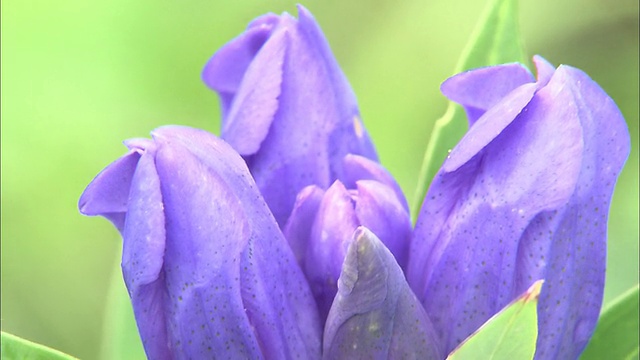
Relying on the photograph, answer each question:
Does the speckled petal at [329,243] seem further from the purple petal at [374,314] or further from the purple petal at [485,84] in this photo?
the purple petal at [485,84]

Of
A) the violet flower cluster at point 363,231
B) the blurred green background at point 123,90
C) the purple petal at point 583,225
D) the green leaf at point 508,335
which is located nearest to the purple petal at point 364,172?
the violet flower cluster at point 363,231

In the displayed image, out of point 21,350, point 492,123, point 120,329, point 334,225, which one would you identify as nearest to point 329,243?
point 334,225

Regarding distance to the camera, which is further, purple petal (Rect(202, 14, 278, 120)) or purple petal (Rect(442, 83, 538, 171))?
purple petal (Rect(202, 14, 278, 120))

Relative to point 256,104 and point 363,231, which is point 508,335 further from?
point 256,104

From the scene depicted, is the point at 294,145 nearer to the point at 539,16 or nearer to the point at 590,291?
the point at 590,291

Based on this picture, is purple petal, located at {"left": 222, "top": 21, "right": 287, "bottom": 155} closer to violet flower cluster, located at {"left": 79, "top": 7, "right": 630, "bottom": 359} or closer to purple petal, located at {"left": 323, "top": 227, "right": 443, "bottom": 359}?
violet flower cluster, located at {"left": 79, "top": 7, "right": 630, "bottom": 359}

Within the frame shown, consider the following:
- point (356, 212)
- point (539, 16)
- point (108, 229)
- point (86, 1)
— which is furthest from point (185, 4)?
point (356, 212)

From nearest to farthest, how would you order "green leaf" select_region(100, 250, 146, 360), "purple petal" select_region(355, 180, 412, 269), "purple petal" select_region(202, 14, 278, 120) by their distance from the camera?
"purple petal" select_region(355, 180, 412, 269) → "purple petal" select_region(202, 14, 278, 120) → "green leaf" select_region(100, 250, 146, 360)

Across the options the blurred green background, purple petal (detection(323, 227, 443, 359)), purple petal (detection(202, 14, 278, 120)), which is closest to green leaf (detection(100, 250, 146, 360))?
purple petal (detection(202, 14, 278, 120))
